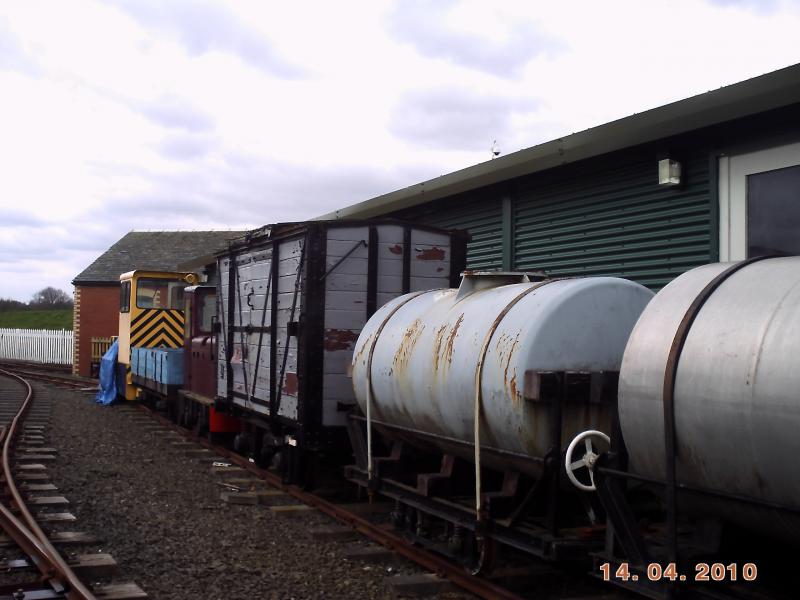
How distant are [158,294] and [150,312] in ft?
1.62

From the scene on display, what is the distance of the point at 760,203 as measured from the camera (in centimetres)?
812

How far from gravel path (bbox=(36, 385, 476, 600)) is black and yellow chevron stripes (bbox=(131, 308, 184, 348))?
745 centimetres

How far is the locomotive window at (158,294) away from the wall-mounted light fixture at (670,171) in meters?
13.6

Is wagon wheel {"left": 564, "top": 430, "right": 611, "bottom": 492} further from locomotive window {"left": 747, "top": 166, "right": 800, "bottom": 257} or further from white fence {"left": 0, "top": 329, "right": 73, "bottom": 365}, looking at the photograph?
white fence {"left": 0, "top": 329, "right": 73, "bottom": 365}

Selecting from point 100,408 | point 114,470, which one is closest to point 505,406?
point 114,470

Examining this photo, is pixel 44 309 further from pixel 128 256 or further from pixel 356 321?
pixel 356 321

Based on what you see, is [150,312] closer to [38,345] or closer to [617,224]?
[617,224]

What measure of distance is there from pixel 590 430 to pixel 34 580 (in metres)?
4.24

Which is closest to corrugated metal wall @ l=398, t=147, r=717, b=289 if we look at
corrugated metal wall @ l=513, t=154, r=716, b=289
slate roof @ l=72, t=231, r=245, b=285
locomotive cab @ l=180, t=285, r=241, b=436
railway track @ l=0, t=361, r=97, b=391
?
corrugated metal wall @ l=513, t=154, r=716, b=289

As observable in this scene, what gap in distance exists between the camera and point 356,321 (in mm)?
8945

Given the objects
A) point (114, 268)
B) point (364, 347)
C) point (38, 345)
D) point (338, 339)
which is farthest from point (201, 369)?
point (38, 345)

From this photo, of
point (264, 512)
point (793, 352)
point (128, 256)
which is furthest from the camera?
point (128, 256)

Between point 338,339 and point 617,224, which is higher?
point 617,224

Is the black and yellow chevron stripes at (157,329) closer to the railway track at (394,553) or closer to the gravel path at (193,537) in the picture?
the gravel path at (193,537)
